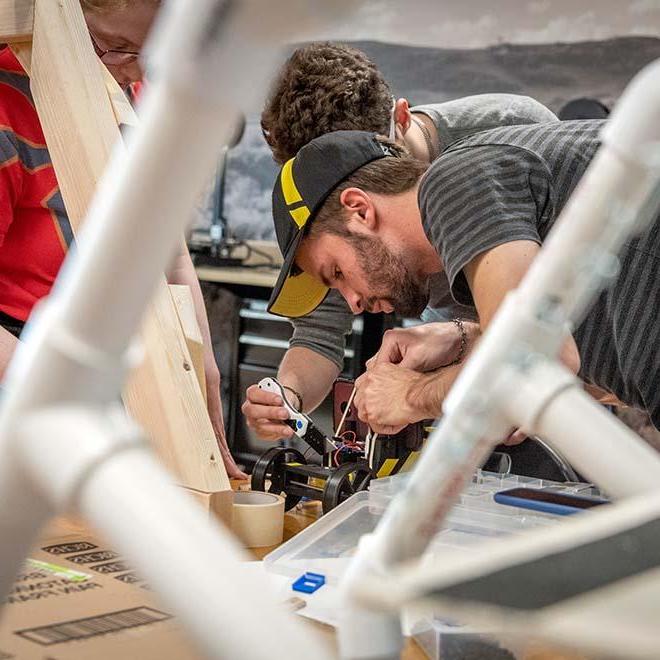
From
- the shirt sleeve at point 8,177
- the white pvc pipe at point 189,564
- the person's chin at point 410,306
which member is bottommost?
the person's chin at point 410,306

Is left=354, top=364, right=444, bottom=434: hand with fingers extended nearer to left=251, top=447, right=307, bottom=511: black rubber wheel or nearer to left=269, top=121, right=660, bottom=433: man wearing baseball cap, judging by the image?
left=269, top=121, right=660, bottom=433: man wearing baseball cap

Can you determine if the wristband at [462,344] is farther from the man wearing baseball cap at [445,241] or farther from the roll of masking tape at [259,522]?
the roll of masking tape at [259,522]

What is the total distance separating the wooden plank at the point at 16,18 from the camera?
3.76 feet

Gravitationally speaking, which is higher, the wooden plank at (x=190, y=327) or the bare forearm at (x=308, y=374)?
the wooden plank at (x=190, y=327)

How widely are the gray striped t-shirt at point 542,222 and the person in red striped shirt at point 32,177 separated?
1.76ft

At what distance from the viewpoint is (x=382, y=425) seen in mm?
1527

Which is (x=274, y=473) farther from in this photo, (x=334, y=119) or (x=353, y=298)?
(x=334, y=119)

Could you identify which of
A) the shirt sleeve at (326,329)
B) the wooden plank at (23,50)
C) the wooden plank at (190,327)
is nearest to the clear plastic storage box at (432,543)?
the wooden plank at (190,327)

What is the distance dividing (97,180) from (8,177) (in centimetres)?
31

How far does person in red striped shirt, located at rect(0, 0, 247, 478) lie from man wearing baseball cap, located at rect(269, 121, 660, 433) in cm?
42

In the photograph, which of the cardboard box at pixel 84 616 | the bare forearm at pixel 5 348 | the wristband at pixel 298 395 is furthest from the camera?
the wristband at pixel 298 395

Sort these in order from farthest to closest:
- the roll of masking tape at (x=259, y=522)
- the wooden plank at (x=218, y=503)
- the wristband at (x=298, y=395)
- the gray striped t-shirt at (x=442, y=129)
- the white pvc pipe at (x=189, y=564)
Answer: the gray striped t-shirt at (x=442, y=129), the wristband at (x=298, y=395), the roll of masking tape at (x=259, y=522), the wooden plank at (x=218, y=503), the white pvc pipe at (x=189, y=564)

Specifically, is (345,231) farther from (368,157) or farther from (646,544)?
(646,544)

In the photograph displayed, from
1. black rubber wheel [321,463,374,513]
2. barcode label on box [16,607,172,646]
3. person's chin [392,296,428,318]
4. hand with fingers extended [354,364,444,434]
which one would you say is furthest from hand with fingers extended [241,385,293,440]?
barcode label on box [16,607,172,646]
